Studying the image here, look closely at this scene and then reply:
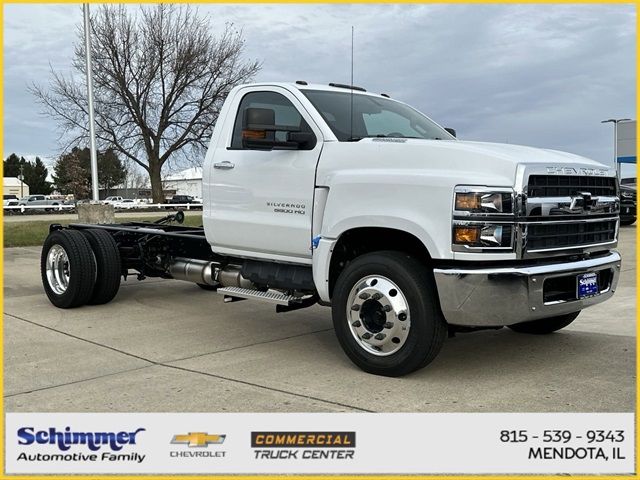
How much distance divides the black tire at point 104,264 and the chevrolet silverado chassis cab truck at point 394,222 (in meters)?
1.86

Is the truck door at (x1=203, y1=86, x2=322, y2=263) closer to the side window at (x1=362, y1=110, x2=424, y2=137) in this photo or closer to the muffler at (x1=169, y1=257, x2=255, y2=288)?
the muffler at (x1=169, y1=257, x2=255, y2=288)

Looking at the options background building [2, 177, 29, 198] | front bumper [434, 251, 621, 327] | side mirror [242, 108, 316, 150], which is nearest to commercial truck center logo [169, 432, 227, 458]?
front bumper [434, 251, 621, 327]

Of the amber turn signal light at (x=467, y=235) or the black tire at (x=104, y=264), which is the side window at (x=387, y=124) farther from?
the black tire at (x=104, y=264)

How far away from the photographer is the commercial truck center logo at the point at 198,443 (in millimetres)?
3531

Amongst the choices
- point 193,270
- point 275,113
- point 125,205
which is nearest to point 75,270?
point 193,270

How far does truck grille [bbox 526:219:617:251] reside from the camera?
Answer: 4730mm

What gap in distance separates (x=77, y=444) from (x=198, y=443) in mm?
650

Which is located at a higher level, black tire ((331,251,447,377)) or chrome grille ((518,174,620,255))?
chrome grille ((518,174,620,255))

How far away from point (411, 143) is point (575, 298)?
5.38 feet

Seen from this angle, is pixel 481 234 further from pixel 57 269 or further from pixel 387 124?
pixel 57 269

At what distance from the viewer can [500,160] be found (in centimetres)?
462

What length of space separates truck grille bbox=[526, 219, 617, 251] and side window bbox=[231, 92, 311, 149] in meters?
2.02

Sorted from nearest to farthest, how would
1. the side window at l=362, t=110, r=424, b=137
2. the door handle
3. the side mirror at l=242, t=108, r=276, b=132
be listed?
the side mirror at l=242, t=108, r=276, b=132
the side window at l=362, t=110, r=424, b=137
the door handle

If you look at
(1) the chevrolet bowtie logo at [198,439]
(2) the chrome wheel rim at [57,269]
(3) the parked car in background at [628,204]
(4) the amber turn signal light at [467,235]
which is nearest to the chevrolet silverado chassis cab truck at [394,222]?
(4) the amber turn signal light at [467,235]
